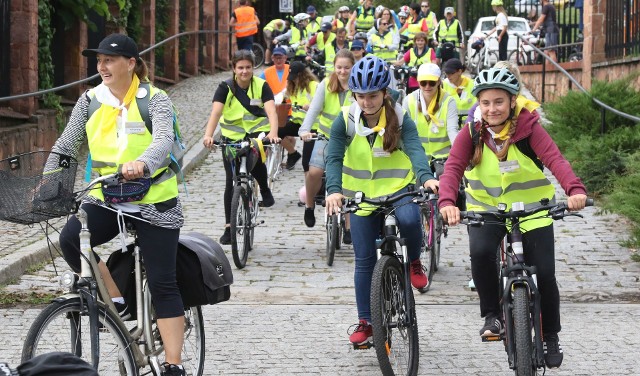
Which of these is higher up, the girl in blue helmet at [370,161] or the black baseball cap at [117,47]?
the black baseball cap at [117,47]

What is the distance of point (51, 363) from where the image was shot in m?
3.38

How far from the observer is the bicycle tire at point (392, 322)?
673cm

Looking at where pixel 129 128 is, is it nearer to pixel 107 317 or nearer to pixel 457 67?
pixel 107 317

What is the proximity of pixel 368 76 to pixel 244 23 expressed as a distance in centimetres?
2541

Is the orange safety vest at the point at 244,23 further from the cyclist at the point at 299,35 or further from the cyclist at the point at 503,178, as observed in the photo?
the cyclist at the point at 503,178

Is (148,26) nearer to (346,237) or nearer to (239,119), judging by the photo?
(239,119)

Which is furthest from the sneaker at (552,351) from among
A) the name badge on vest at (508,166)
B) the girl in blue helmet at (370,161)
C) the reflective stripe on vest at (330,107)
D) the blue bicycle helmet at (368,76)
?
the reflective stripe on vest at (330,107)

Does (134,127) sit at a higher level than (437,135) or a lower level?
higher

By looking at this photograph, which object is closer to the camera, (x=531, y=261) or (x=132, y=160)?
(x=132, y=160)

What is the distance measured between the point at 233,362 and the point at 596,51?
15.1 m

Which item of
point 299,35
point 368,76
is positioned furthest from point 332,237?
point 299,35

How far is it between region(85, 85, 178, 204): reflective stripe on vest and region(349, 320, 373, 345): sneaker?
64.9 inches

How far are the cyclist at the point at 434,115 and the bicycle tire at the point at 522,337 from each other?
5073 mm

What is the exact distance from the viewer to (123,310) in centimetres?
626
